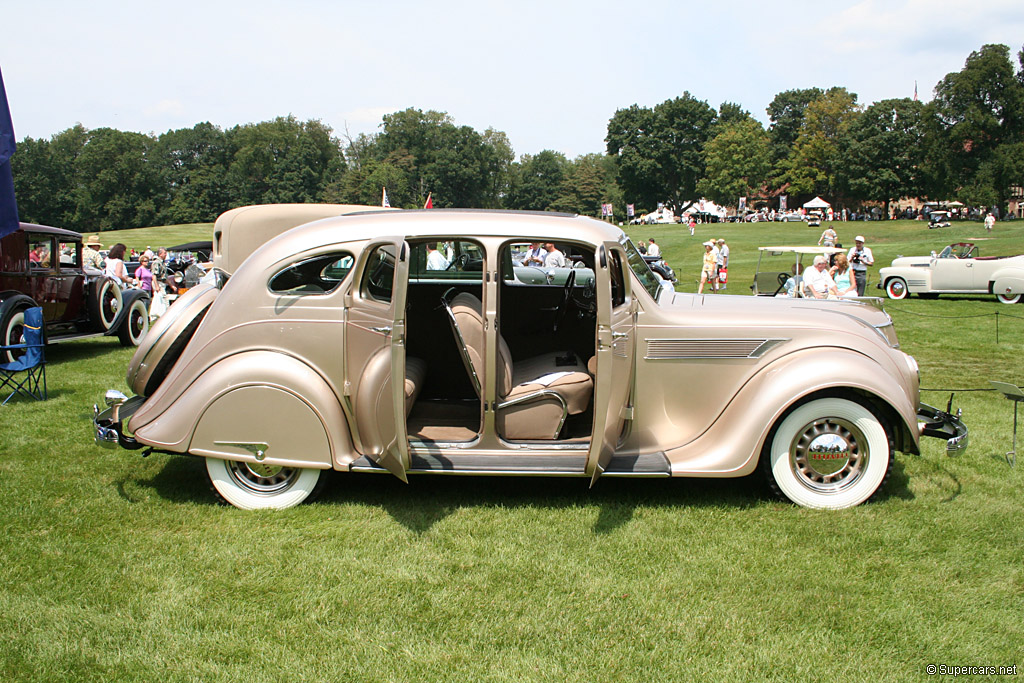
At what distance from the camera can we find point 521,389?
4.96 meters

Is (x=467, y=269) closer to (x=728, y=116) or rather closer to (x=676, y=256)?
(x=676, y=256)

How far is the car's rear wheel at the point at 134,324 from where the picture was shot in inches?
493

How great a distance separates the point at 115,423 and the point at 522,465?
2914 mm

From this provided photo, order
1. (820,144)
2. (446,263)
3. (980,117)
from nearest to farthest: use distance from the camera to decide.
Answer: (446,263) → (980,117) → (820,144)

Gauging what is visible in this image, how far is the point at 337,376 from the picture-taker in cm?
477

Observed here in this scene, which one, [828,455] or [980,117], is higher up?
[980,117]

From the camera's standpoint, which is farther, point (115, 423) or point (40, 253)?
point (40, 253)

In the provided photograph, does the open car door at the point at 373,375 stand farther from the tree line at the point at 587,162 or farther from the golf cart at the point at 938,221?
the tree line at the point at 587,162

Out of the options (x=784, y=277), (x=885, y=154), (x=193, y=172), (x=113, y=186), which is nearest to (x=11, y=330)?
(x=784, y=277)

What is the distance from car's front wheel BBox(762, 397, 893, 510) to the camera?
4.74 metres

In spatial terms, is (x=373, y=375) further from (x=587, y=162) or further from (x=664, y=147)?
(x=587, y=162)

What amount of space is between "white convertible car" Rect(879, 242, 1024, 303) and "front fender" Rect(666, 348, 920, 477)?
16871 millimetres

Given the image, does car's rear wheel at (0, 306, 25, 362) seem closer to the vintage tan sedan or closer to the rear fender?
the vintage tan sedan

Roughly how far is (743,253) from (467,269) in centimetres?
3715
